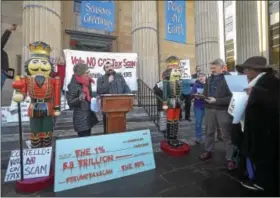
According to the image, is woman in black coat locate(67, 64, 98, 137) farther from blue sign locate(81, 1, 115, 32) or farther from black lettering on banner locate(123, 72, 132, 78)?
blue sign locate(81, 1, 115, 32)

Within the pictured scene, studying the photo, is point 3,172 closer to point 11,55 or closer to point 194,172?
point 194,172

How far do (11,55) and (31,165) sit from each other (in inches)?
249

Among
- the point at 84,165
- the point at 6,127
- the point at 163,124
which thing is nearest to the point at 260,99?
the point at 84,165

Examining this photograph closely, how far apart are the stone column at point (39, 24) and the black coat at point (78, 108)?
3.64 metres

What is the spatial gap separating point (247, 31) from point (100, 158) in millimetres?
10522

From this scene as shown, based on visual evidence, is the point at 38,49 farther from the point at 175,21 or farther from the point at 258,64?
the point at 175,21

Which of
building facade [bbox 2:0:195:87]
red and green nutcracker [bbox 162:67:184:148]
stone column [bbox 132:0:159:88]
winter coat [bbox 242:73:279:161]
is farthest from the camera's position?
stone column [bbox 132:0:159:88]

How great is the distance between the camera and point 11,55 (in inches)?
297

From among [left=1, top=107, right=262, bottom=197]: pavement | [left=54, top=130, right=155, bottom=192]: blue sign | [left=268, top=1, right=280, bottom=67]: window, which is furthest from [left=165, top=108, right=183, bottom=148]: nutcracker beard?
[left=268, top=1, right=280, bottom=67]: window

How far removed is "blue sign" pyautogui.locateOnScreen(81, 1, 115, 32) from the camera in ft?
25.2

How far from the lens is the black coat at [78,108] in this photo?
3.18m

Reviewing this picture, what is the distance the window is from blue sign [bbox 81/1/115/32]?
1179 centimetres

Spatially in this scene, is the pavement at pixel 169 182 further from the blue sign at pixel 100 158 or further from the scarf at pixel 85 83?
the scarf at pixel 85 83

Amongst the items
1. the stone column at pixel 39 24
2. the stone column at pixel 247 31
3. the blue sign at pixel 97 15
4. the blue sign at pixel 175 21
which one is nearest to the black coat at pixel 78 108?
the stone column at pixel 39 24
